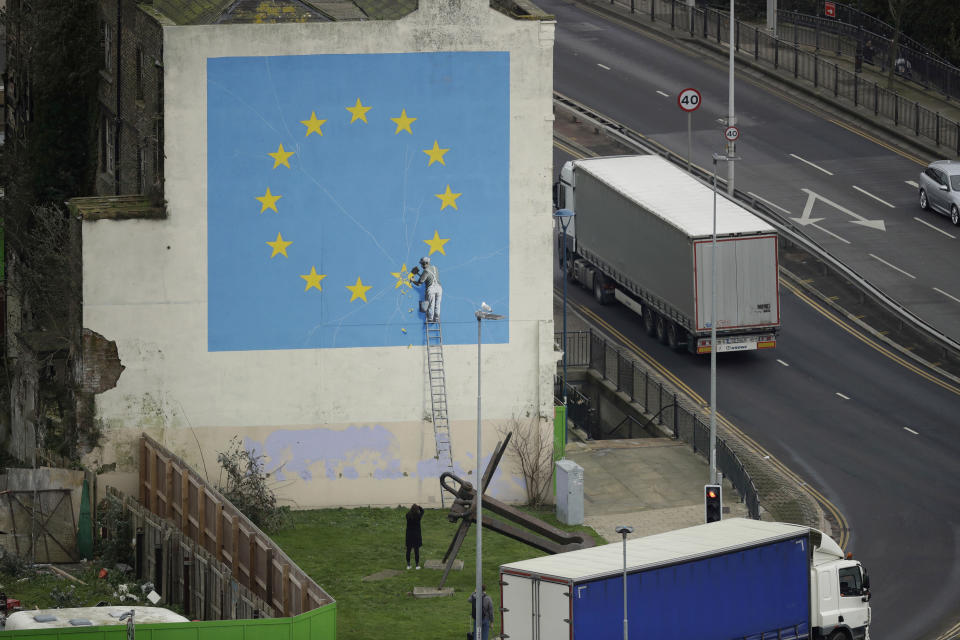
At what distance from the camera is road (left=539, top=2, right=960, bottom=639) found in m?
49.8

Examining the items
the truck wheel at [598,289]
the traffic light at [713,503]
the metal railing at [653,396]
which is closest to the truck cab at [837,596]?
the traffic light at [713,503]

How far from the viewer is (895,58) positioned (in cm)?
8612

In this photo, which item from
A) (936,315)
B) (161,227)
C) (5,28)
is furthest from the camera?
(5,28)

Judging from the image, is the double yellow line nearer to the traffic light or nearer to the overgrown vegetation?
the traffic light

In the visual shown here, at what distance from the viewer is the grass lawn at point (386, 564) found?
41969mm

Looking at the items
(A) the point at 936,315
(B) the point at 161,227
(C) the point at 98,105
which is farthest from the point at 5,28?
(A) the point at 936,315

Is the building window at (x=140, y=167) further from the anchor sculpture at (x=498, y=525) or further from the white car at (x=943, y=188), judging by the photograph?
the white car at (x=943, y=188)

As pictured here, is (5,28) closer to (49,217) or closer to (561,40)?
(49,217)

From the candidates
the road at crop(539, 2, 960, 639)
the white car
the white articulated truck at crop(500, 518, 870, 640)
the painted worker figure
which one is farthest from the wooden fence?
the white car

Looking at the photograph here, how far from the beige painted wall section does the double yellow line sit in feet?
26.4

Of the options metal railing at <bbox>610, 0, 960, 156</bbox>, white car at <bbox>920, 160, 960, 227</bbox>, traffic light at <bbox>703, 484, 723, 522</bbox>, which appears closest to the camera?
traffic light at <bbox>703, 484, 723, 522</bbox>

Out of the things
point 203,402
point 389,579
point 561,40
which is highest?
point 561,40

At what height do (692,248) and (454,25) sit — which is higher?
(454,25)

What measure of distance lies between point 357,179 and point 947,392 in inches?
858
